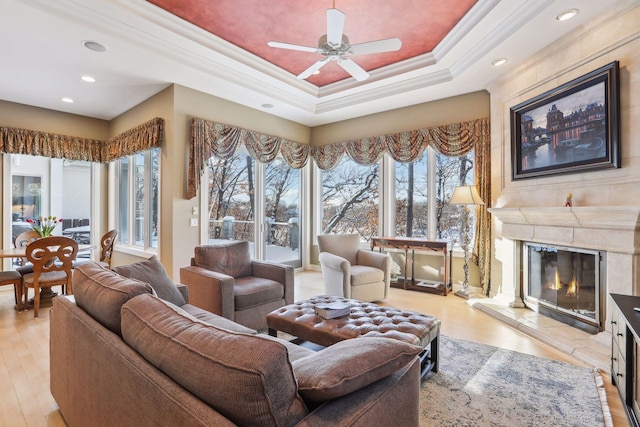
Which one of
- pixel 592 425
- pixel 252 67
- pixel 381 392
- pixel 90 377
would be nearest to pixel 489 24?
pixel 252 67

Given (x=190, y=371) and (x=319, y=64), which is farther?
(x=319, y=64)

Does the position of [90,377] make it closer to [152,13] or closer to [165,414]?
[165,414]

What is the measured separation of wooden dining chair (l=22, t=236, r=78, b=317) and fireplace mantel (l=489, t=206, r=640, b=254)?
203 inches

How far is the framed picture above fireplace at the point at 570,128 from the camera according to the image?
285 cm

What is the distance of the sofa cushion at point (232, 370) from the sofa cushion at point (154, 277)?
1.39m

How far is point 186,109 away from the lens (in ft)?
14.7

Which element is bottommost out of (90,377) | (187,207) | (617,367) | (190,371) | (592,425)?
(592,425)

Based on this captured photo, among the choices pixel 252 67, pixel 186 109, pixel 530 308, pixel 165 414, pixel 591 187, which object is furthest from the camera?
pixel 186 109

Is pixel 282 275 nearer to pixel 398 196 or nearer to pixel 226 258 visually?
pixel 226 258

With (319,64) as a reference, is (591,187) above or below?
below

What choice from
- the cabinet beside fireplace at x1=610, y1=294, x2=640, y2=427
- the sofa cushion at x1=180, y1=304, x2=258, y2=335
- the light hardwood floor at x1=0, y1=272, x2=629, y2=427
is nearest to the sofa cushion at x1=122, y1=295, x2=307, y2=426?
the sofa cushion at x1=180, y1=304, x2=258, y2=335

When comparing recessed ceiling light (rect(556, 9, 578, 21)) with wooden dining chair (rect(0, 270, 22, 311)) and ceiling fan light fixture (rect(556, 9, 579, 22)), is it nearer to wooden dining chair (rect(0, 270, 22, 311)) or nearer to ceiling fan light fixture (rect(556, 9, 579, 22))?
ceiling fan light fixture (rect(556, 9, 579, 22))

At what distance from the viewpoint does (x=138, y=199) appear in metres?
5.65

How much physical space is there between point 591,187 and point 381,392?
3.20m
